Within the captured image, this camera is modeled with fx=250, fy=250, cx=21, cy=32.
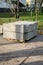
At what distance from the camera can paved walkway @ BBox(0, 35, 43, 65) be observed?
658cm

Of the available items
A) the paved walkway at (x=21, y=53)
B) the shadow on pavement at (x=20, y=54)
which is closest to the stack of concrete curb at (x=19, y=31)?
the paved walkway at (x=21, y=53)

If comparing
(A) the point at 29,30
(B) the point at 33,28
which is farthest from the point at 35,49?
(B) the point at 33,28

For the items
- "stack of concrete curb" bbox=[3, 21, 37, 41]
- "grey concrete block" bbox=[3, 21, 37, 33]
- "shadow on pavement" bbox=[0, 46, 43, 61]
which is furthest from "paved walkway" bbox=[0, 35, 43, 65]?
"grey concrete block" bbox=[3, 21, 37, 33]

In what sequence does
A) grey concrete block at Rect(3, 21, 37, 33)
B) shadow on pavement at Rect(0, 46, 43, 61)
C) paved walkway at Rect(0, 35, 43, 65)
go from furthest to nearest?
grey concrete block at Rect(3, 21, 37, 33)
shadow on pavement at Rect(0, 46, 43, 61)
paved walkway at Rect(0, 35, 43, 65)

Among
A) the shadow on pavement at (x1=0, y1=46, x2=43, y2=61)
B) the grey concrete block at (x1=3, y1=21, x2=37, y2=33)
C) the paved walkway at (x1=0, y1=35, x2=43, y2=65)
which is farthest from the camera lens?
the grey concrete block at (x1=3, y1=21, x2=37, y2=33)

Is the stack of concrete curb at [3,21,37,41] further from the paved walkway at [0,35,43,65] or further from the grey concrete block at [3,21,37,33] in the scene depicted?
the paved walkway at [0,35,43,65]

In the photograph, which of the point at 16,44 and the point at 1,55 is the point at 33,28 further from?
the point at 1,55

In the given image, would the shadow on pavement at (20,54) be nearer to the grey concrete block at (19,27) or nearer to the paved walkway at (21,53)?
the paved walkway at (21,53)

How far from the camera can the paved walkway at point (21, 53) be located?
6584 millimetres

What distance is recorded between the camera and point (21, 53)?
7.55 meters

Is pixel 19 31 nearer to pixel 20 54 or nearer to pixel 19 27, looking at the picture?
pixel 19 27

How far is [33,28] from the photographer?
34.5ft

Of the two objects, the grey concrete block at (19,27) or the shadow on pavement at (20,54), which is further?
the grey concrete block at (19,27)

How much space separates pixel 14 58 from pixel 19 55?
0.41 metres
